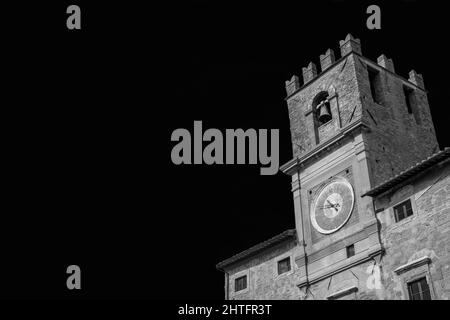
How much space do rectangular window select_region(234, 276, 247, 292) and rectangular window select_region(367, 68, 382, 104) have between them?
11.6 m

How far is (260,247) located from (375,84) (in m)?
10.3

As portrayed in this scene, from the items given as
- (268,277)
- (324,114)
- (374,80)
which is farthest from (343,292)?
(374,80)

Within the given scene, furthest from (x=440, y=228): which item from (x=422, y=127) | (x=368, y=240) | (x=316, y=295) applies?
(x=422, y=127)

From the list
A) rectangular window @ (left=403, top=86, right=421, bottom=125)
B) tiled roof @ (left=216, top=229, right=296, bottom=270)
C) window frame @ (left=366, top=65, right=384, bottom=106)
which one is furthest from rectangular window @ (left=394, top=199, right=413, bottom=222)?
rectangular window @ (left=403, top=86, right=421, bottom=125)

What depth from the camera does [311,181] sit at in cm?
3106

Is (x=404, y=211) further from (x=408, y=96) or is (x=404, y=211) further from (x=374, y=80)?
(x=408, y=96)

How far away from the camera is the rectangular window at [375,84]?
32125 millimetres

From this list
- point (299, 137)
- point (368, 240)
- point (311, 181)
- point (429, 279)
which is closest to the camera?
point (429, 279)

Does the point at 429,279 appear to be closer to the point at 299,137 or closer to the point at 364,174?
the point at 364,174

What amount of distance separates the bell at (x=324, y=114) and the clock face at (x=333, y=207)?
12.5 ft

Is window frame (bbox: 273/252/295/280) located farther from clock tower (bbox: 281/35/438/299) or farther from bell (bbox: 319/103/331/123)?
bell (bbox: 319/103/331/123)

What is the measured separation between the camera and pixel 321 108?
32.1 metres
